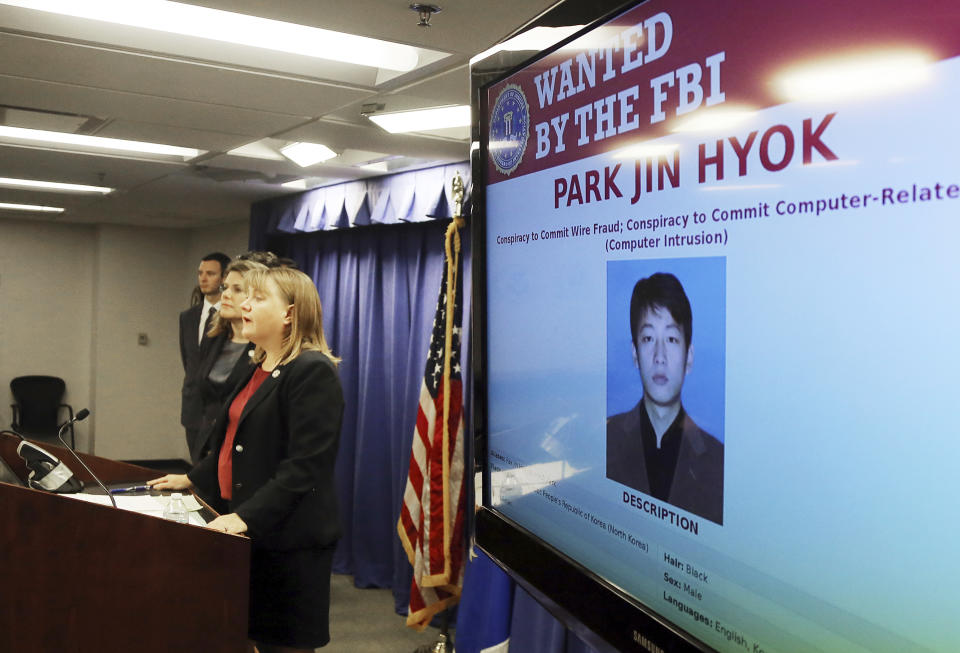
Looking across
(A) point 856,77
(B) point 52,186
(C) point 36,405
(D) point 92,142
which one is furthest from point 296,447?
(C) point 36,405

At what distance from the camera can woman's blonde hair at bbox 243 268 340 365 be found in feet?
7.42

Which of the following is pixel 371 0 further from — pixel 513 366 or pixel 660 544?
pixel 660 544

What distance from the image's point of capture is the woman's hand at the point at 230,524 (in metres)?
1.90

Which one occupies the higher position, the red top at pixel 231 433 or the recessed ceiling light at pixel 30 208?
the recessed ceiling light at pixel 30 208

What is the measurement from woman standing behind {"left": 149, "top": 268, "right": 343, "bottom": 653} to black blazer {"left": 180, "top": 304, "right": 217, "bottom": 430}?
6.45ft

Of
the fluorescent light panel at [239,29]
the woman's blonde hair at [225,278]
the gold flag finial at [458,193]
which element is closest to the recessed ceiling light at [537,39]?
the fluorescent light panel at [239,29]

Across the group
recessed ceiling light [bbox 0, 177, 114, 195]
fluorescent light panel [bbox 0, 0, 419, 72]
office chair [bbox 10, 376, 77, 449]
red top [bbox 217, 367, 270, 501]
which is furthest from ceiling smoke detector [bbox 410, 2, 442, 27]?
office chair [bbox 10, 376, 77, 449]

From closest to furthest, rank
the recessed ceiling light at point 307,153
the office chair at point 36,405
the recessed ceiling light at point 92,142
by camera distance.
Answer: the recessed ceiling light at point 92,142, the recessed ceiling light at point 307,153, the office chair at point 36,405

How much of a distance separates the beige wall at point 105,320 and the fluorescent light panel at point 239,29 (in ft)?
Result: 17.9

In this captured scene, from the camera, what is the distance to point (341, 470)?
460 cm

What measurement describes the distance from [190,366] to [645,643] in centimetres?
399

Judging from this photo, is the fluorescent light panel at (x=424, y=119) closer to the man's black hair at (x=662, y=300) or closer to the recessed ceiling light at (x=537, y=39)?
the recessed ceiling light at (x=537, y=39)

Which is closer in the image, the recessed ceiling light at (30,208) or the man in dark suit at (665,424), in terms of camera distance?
the man in dark suit at (665,424)

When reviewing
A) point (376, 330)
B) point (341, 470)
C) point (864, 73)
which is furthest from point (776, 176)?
point (341, 470)
